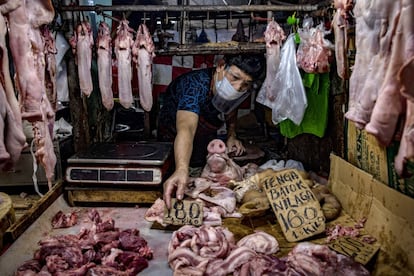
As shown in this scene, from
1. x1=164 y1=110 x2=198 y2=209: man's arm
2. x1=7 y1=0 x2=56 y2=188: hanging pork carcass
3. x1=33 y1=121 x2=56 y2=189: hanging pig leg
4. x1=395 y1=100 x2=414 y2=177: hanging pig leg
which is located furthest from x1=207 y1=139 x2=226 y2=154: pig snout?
x1=395 y1=100 x2=414 y2=177: hanging pig leg

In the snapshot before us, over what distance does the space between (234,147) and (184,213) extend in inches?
78.3

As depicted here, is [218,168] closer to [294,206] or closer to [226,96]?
[226,96]

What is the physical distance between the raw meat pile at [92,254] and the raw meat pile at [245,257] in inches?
11.3

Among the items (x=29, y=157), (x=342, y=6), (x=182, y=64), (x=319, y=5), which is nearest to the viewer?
(x=342, y=6)

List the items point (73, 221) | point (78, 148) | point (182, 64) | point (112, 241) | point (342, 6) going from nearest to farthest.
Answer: point (342, 6), point (112, 241), point (73, 221), point (78, 148), point (182, 64)

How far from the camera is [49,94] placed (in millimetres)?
3326

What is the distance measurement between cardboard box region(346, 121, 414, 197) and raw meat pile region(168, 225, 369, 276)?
2.28 feet

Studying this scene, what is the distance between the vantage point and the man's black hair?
4527 mm

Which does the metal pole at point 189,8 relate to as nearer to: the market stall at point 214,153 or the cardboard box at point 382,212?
the market stall at point 214,153

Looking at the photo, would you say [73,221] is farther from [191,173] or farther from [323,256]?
[323,256]

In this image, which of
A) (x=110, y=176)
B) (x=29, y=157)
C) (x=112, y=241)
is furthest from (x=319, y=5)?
(x=29, y=157)

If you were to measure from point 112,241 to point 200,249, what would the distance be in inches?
29.7

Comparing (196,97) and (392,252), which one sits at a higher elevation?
(196,97)

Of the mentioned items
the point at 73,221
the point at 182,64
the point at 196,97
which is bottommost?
the point at 73,221
